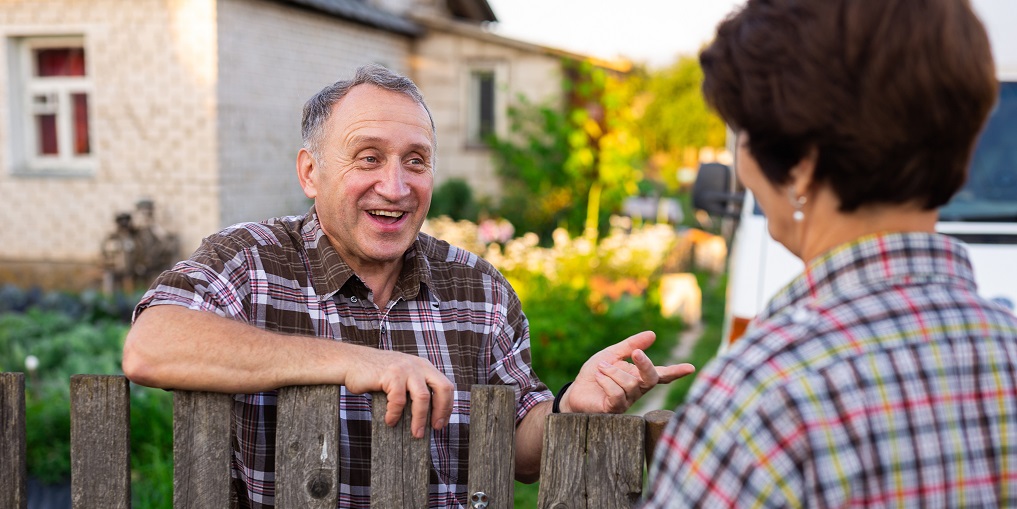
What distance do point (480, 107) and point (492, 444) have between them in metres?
12.7

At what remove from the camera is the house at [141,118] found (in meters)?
9.99

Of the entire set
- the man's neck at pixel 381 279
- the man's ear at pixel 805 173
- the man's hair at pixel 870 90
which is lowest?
the man's neck at pixel 381 279

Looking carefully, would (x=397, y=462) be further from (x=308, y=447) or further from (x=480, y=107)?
(x=480, y=107)

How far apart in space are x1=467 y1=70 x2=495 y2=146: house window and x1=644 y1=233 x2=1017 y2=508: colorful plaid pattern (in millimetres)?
12940

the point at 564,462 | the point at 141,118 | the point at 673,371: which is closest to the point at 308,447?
the point at 564,462

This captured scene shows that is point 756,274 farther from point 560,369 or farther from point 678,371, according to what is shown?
point 560,369

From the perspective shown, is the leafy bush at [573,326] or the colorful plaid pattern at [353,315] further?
the leafy bush at [573,326]

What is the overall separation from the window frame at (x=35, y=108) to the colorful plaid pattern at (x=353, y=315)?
9461 millimetres

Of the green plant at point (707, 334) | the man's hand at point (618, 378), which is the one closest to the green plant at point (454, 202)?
the green plant at point (707, 334)

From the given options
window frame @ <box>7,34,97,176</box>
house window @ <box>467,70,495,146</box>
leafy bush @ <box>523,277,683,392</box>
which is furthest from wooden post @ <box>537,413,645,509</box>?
house window @ <box>467,70,495,146</box>

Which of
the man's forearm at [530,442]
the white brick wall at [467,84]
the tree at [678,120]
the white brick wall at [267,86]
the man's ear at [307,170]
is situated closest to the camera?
the man's forearm at [530,442]

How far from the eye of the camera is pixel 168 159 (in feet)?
33.3

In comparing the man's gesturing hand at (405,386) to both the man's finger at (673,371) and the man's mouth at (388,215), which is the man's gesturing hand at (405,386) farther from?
the man's mouth at (388,215)

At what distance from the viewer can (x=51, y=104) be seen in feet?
35.0
